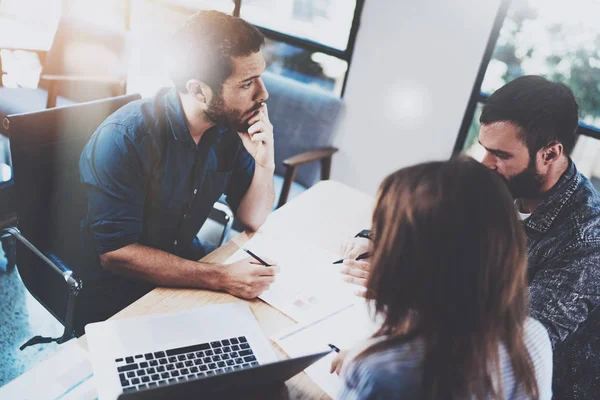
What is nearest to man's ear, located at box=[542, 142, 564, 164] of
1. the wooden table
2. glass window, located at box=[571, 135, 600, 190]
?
the wooden table

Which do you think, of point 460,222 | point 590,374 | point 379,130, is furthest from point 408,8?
point 460,222

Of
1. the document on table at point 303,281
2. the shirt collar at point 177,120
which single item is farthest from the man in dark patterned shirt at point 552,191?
the shirt collar at point 177,120

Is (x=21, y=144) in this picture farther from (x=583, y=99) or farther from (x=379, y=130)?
(x=583, y=99)

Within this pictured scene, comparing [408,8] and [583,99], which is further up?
[408,8]

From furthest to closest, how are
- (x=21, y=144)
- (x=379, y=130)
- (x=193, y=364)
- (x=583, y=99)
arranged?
(x=379, y=130) < (x=583, y=99) < (x=21, y=144) < (x=193, y=364)

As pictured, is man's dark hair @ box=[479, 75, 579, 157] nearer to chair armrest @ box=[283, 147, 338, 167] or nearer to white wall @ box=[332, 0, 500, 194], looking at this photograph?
chair armrest @ box=[283, 147, 338, 167]

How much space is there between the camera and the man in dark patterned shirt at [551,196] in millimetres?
1313

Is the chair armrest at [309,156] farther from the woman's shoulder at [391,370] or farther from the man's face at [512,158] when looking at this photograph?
the woman's shoulder at [391,370]

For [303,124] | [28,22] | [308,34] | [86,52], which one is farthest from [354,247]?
[28,22]

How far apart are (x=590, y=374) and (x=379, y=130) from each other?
196 cm

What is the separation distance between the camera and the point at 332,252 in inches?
58.9

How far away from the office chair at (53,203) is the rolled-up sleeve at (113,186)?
8cm

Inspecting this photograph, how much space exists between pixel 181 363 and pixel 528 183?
1.09 meters

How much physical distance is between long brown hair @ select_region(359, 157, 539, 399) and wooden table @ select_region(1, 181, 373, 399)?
323mm
